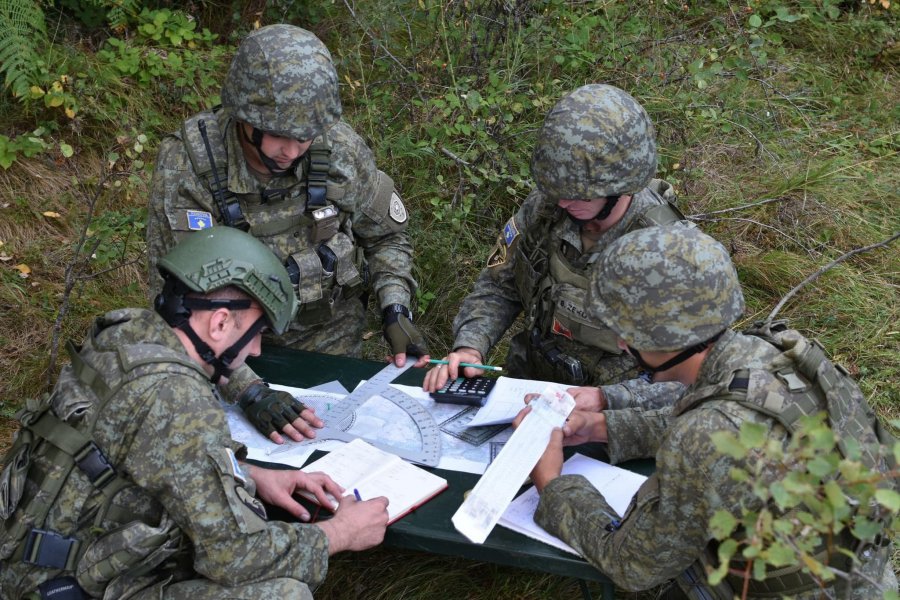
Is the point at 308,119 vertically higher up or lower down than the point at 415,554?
higher up

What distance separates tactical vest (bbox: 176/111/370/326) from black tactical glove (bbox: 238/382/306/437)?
0.72 m

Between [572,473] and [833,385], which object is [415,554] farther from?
[833,385]

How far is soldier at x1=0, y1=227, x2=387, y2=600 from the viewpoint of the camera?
2414mm

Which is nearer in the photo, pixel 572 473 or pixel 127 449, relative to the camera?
pixel 127 449

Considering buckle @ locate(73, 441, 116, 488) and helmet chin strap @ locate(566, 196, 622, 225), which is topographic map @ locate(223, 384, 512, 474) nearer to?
buckle @ locate(73, 441, 116, 488)

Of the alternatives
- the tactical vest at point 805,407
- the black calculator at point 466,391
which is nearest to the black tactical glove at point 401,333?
the black calculator at point 466,391

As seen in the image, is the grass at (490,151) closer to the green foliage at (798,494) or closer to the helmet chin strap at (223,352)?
the helmet chin strap at (223,352)

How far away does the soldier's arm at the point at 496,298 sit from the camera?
392cm

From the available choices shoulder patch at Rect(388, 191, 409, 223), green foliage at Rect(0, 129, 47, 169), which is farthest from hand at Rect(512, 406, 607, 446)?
green foliage at Rect(0, 129, 47, 169)

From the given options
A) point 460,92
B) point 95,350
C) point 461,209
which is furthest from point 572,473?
point 460,92

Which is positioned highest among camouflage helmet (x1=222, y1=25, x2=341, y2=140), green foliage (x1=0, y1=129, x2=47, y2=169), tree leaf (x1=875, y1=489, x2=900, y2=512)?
camouflage helmet (x1=222, y1=25, x2=341, y2=140)

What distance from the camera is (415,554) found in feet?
12.3

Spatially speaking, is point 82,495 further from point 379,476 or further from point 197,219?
point 197,219

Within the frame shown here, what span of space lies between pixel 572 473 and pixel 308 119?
1770mm
